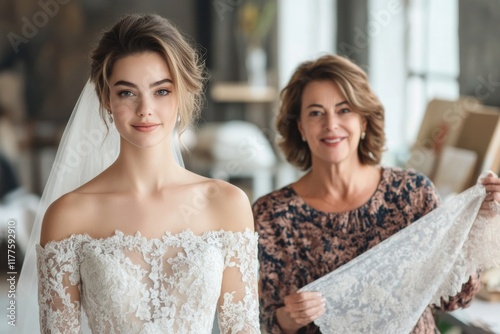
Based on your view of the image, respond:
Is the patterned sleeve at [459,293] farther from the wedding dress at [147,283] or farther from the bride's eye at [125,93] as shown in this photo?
the bride's eye at [125,93]

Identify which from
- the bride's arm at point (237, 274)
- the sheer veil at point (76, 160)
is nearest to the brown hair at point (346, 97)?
the sheer veil at point (76, 160)

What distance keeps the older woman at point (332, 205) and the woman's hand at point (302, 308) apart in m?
0.09

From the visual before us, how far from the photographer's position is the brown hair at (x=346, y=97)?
2617mm

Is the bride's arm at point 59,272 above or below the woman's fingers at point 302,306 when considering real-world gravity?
above

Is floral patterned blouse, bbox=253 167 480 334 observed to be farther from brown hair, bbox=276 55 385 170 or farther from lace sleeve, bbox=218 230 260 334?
lace sleeve, bbox=218 230 260 334

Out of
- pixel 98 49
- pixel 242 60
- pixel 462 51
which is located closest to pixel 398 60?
pixel 462 51

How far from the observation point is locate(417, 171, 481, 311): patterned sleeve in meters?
2.57

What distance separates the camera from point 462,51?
4.31 m

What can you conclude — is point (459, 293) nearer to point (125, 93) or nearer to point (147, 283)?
point (147, 283)

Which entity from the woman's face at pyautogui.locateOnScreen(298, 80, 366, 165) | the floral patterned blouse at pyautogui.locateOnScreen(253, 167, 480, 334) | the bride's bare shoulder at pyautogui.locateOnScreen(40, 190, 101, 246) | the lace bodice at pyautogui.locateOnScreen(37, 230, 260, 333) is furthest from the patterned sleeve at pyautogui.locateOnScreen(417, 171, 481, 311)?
the bride's bare shoulder at pyautogui.locateOnScreen(40, 190, 101, 246)

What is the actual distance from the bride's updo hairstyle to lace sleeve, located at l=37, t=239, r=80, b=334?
387 mm

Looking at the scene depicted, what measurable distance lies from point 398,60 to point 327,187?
3.58 metres

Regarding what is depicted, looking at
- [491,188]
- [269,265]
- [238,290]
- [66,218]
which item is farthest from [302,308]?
[66,218]

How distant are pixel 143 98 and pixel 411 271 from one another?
1.03m
